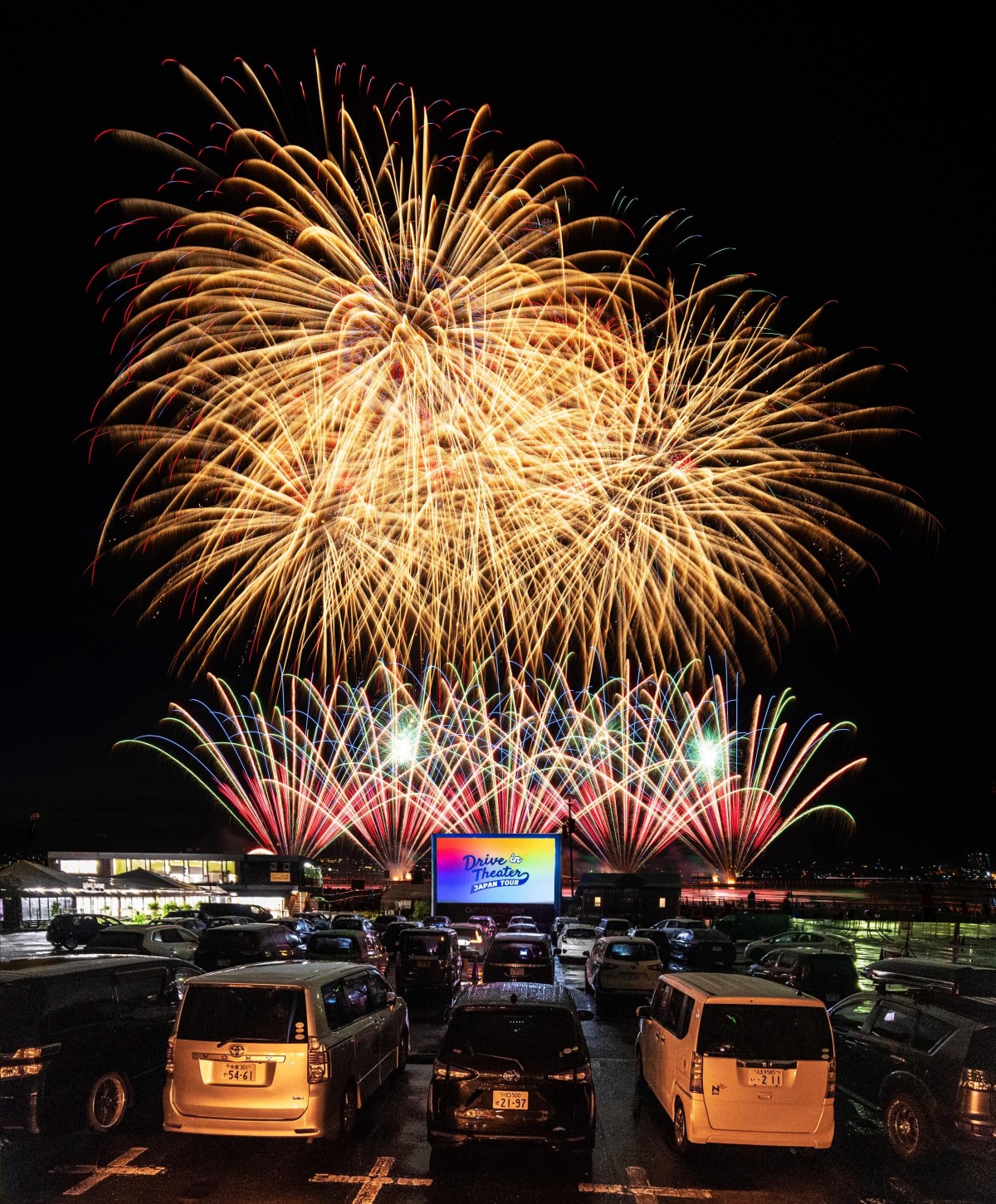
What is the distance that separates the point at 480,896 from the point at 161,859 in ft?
81.4

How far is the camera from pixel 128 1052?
10703 millimetres

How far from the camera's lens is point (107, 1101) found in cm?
1032

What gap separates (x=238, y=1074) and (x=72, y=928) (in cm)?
2486

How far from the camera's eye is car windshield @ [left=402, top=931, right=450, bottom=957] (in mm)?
20031

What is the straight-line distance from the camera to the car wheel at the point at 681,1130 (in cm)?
966

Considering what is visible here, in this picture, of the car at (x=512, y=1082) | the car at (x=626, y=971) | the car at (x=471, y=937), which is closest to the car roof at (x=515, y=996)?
the car at (x=512, y=1082)

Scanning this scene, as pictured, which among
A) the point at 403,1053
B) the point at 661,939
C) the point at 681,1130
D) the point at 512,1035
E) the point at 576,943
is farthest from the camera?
the point at 576,943

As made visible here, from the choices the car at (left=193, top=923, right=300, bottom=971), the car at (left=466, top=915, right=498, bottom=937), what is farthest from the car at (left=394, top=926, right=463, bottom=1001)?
the car at (left=466, top=915, right=498, bottom=937)

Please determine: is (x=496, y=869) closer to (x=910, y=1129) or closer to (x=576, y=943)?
(x=576, y=943)

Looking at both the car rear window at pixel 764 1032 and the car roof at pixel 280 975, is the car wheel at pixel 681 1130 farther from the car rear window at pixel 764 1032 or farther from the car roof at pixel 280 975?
the car roof at pixel 280 975

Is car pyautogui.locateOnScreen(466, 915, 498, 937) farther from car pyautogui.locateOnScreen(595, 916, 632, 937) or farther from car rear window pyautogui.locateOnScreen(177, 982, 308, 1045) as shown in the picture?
car rear window pyautogui.locateOnScreen(177, 982, 308, 1045)

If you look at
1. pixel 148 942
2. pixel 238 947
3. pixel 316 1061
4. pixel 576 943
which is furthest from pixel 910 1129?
pixel 576 943

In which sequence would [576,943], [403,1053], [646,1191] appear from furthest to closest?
1. [576,943]
2. [403,1053]
3. [646,1191]

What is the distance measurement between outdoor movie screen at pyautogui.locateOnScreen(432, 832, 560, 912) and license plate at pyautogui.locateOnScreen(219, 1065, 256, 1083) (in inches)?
1157
